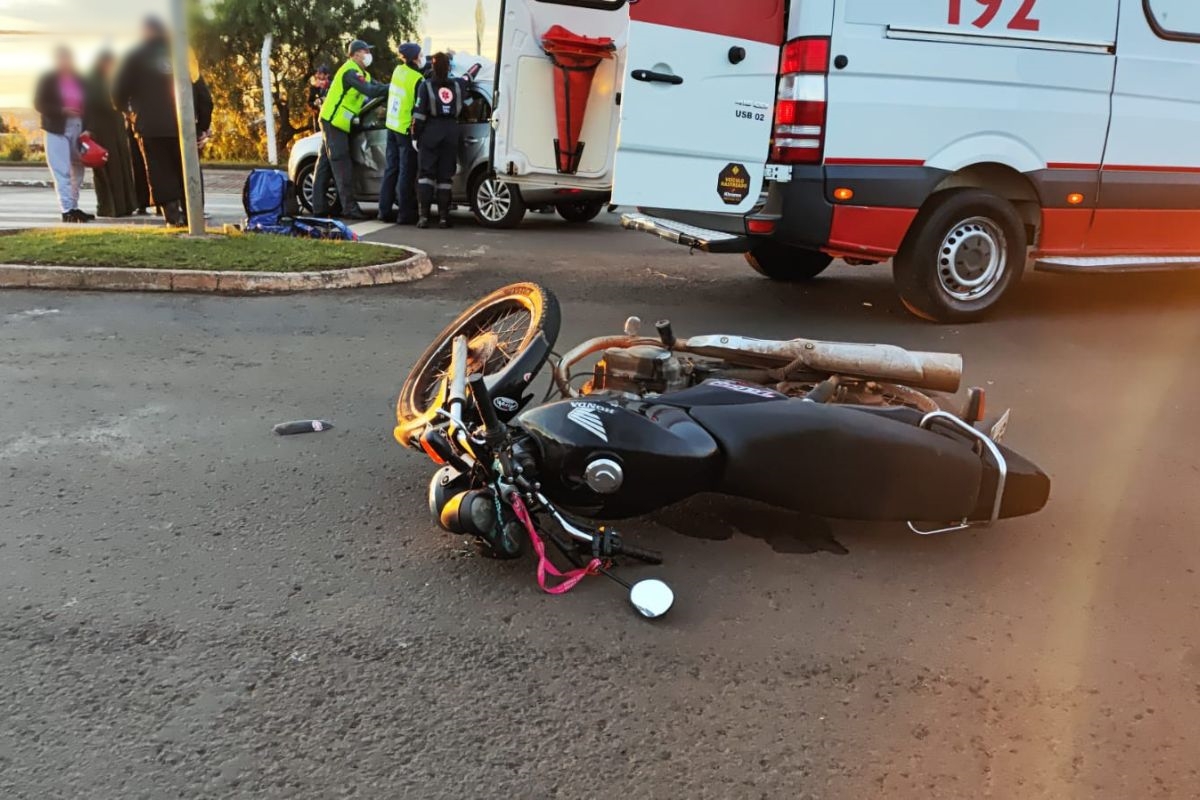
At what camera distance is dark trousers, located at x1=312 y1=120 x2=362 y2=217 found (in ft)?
34.9

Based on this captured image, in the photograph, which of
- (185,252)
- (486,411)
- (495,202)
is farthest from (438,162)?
(486,411)

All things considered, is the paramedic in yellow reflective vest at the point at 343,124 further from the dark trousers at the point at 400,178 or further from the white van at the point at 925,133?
the white van at the point at 925,133

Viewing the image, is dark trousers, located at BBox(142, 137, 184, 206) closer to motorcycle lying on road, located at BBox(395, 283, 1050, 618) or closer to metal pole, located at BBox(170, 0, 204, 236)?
metal pole, located at BBox(170, 0, 204, 236)

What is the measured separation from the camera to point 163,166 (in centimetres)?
941

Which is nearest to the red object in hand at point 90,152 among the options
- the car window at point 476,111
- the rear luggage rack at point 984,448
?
the car window at point 476,111

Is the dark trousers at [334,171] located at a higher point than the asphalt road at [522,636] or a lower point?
higher

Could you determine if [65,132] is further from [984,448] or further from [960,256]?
[984,448]

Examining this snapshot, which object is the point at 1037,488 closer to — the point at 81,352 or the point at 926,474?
the point at 926,474

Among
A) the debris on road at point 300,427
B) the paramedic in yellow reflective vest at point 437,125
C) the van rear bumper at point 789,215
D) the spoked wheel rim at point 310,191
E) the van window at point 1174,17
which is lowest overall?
the debris on road at point 300,427

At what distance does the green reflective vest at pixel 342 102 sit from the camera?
10297 millimetres

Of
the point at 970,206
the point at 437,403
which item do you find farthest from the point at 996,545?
the point at 970,206

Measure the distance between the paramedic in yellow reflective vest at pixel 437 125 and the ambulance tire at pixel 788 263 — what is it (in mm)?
3979

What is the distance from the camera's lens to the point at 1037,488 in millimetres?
2887

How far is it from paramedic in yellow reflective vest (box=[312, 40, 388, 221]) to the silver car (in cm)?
16
